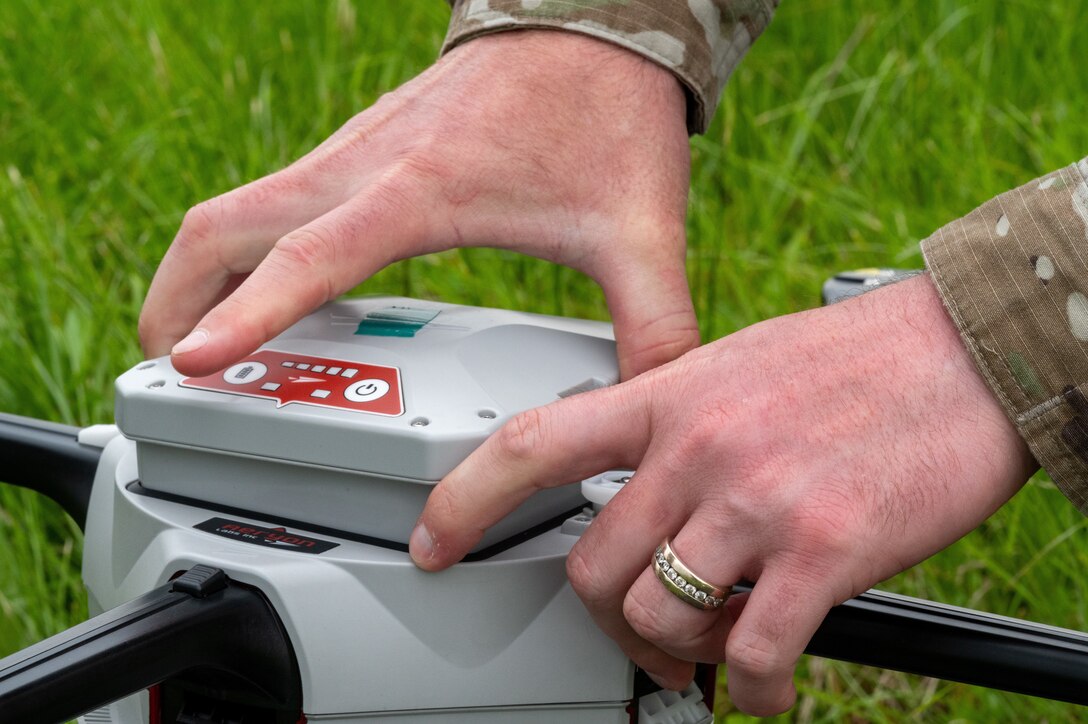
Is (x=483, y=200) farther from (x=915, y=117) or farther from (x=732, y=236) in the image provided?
(x=915, y=117)

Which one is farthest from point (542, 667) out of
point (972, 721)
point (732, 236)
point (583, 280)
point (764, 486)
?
point (732, 236)

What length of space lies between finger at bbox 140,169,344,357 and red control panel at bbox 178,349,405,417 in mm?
132

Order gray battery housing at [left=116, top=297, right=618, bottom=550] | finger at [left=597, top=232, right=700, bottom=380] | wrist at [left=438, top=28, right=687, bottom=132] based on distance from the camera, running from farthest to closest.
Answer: wrist at [left=438, top=28, right=687, bottom=132] < finger at [left=597, top=232, right=700, bottom=380] < gray battery housing at [left=116, top=297, right=618, bottom=550]

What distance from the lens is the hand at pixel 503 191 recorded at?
3.03 ft

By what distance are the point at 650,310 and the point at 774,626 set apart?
11.6 inches

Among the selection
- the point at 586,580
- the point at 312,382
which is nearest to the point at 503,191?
the point at 312,382

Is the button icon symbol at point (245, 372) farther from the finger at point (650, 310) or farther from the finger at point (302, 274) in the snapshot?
the finger at point (650, 310)

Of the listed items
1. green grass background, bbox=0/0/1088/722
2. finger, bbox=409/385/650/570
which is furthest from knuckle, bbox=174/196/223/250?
green grass background, bbox=0/0/1088/722

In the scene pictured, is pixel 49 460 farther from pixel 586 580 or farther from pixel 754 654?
pixel 754 654

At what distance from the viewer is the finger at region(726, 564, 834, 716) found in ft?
2.30

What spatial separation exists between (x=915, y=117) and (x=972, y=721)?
1.16 meters

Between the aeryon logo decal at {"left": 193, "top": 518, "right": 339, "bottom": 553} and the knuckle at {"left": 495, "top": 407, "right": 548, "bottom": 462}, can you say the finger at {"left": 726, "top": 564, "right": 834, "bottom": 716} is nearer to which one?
the knuckle at {"left": 495, "top": 407, "right": 548, "bottom": 462}

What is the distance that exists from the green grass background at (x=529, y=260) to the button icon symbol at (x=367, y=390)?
849 mm

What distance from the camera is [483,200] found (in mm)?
962
